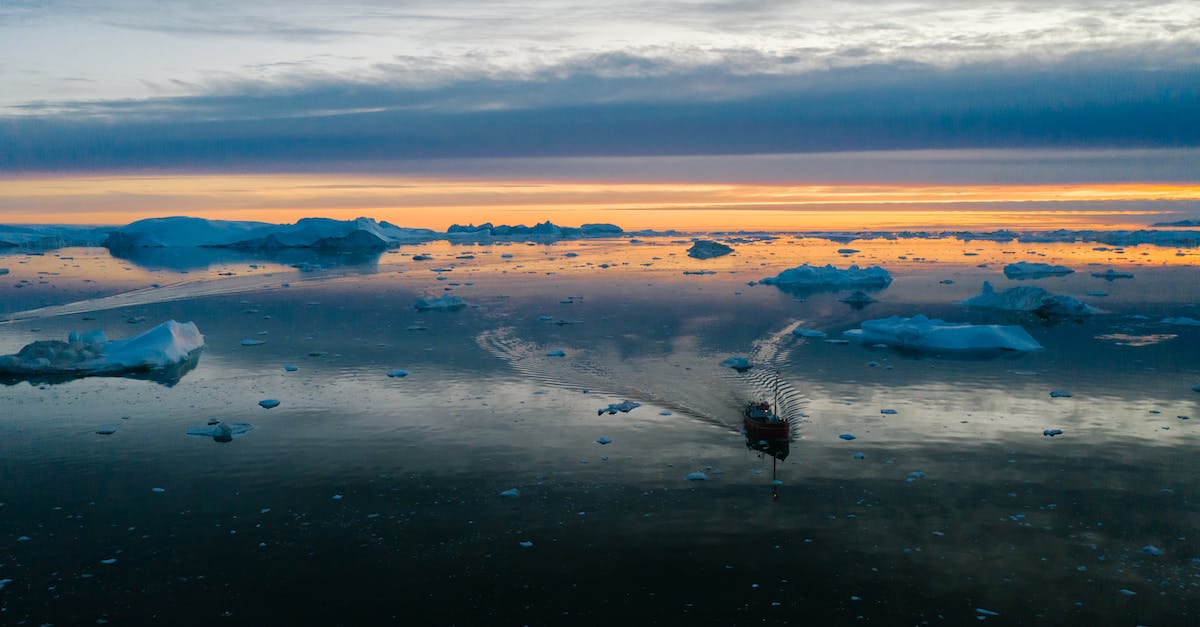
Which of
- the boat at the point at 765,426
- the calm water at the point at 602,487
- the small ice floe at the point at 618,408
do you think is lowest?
the calm water at the point at 602,487

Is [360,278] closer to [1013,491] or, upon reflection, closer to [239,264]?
[239,264]

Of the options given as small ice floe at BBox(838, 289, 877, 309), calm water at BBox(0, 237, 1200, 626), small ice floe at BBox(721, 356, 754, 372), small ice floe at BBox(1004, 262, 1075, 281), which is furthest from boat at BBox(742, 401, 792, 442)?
small ice floe at BBox(1004, 262, 1075, 281)

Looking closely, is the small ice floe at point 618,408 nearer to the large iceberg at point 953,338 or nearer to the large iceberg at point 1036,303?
the large iceberg at point 953,338

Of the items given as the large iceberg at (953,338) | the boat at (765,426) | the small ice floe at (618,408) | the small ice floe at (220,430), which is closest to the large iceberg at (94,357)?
the small ice floe at (220,430)

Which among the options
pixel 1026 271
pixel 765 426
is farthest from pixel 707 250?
pixel 765 426

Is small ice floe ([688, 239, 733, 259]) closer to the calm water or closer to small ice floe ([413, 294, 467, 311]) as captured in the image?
small ice floe ([413, 294, 467, 311])
